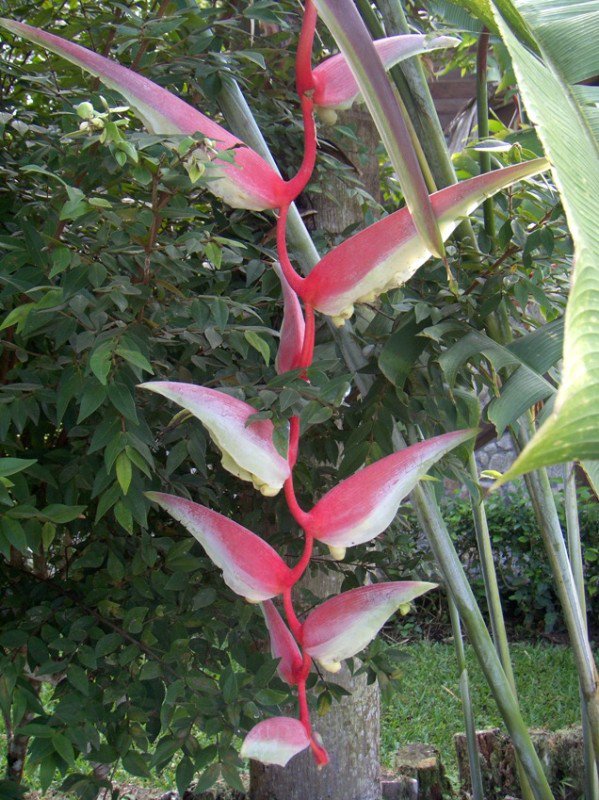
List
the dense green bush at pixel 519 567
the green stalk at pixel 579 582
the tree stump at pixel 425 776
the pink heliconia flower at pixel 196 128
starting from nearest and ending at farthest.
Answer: the pink heliconia flower at pixel 196 128, the green stalk at pixel 579 582, the tree stump at pixel 425 776, the dense green bush at pixel 519 567

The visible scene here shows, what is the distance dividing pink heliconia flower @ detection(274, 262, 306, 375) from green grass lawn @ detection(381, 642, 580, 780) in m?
1.99

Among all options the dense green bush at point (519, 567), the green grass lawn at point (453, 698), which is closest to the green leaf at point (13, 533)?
the green grass lawn at point (453, 698)

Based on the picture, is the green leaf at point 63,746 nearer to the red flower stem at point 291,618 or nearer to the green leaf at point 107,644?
the green leaf at point 107,644

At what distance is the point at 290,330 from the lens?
564 mm

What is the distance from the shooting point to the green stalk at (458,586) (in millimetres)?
793

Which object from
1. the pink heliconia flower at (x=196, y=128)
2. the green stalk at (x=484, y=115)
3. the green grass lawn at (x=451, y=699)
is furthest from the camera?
the green grass lawn at (x=451, y=699)

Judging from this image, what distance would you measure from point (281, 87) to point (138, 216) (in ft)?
1.95

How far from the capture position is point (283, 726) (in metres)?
0.52

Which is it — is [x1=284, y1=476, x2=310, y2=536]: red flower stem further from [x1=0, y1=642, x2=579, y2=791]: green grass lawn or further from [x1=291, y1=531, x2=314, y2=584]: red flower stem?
[x1=0, y1=642, x2=579, y2=791]: green grass lawn

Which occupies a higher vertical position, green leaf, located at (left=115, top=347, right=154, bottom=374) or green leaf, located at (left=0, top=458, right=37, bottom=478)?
green leaf, located at (left=115, top=347, right=154, bottom=374)

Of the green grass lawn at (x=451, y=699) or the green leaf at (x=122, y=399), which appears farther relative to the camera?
the green grass lawn at (x=451, y=699)

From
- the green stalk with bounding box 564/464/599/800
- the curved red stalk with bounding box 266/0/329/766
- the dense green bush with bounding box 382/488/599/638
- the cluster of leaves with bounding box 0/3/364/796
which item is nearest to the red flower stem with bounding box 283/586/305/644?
the curved red stalk with bounding box 266/0/329/766

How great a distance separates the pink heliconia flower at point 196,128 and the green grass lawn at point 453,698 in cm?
210

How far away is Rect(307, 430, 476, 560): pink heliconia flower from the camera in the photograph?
0.50 m
